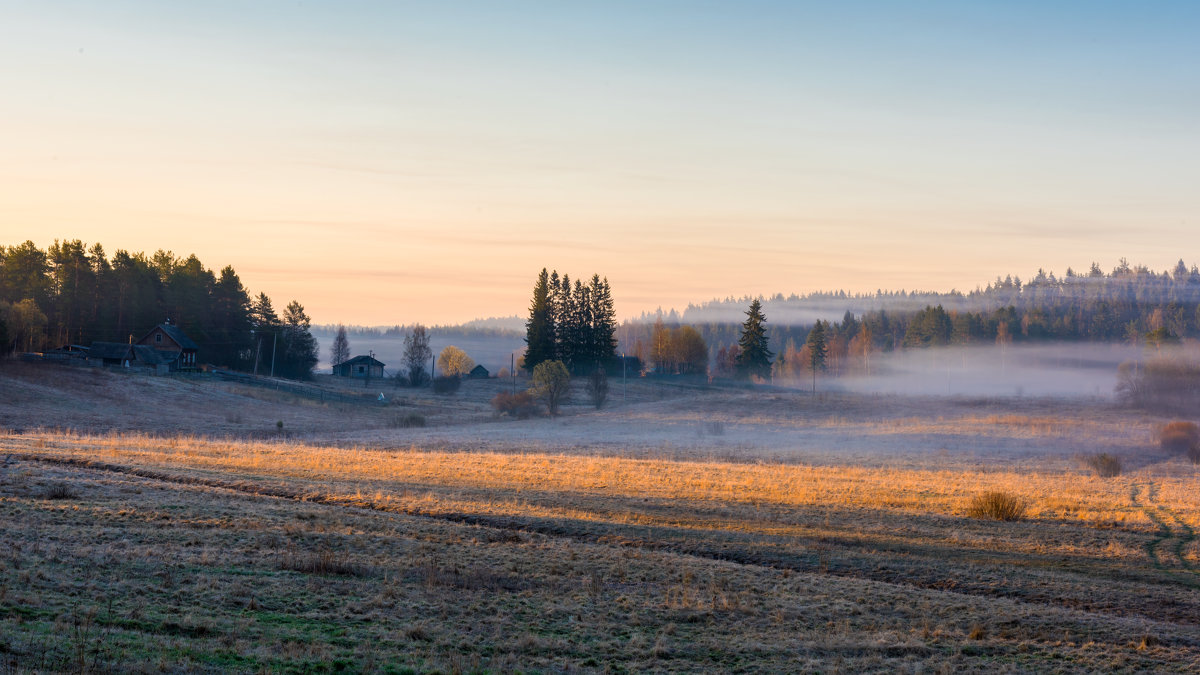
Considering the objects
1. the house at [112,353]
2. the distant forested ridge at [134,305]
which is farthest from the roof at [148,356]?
the distant forested ridge at [134,305]

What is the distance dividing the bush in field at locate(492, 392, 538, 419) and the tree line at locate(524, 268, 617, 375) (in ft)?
120

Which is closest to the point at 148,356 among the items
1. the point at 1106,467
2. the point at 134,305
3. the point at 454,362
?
the point at 134,305

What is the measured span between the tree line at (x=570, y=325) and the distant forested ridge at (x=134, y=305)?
33.5 metres

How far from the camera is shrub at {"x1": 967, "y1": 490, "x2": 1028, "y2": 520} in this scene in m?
26.6

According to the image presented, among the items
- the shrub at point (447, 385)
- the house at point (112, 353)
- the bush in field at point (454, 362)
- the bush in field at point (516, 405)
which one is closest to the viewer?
the bush in field at point (516, 405)

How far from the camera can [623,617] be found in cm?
1368

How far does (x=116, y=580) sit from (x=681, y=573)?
402 inches

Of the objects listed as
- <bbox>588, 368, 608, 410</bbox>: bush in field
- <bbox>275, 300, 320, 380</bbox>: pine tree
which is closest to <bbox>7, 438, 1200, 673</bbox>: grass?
<bbox>588, 368, 608, 410</bbox>: bush in field

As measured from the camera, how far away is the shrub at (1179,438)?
200 ft

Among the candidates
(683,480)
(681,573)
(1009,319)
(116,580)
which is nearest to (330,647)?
(116,580)

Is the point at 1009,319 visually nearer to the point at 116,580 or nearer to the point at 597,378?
the point at 597,378

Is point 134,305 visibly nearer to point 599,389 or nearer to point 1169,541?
point 599,389

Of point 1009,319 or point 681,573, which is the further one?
point 1009,319

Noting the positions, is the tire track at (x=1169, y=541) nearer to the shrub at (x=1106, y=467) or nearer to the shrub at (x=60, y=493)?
the shrub at (x=1106, y=467)
